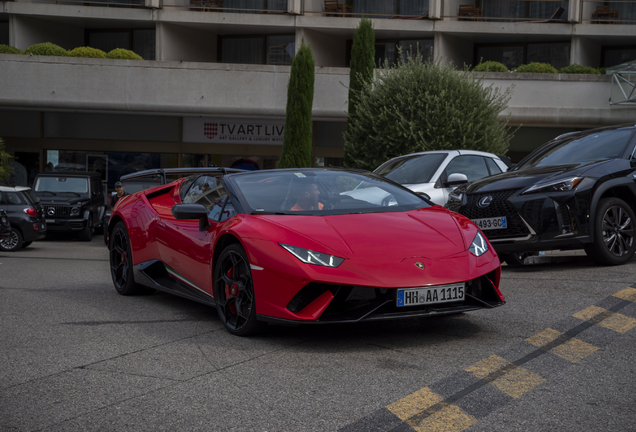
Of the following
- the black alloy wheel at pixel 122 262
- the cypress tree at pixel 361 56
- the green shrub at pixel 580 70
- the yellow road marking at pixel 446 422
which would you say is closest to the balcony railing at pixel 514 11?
the green shrub at pixel 580 70

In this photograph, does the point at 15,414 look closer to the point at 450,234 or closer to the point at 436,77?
the point at 450,234

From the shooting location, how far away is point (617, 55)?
2850 centimetres

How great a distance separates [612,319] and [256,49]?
26.2 meters

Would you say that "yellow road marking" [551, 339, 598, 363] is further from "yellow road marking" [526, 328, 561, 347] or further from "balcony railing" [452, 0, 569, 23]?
"balcony railing" [452, 0, 569, 23]

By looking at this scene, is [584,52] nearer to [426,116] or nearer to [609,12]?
→ [609,12]

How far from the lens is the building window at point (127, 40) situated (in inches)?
1166

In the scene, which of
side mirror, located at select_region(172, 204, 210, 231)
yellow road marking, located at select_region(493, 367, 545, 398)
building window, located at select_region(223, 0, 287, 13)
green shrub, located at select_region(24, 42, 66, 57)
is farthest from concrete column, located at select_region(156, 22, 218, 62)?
yellow road marking, located at select_region(493, 367, 545, 398)

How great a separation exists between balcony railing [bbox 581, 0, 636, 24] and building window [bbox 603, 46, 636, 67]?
1113 millimetres

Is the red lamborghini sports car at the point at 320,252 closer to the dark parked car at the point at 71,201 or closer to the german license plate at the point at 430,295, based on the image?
the german license plate at the point at 430,295

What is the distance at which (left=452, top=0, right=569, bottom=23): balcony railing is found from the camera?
89.4 ft

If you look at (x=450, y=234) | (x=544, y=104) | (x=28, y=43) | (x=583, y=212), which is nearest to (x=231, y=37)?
(x=28, y=43)

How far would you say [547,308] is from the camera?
571 centimetres

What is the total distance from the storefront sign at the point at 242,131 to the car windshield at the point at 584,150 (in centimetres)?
1873

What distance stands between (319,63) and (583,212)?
854 inches
